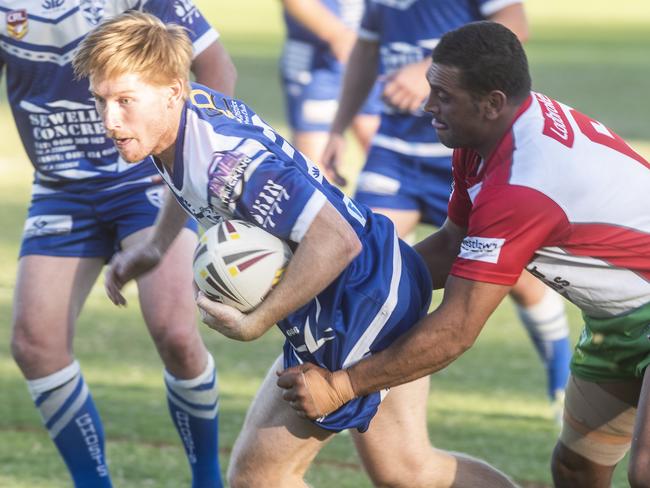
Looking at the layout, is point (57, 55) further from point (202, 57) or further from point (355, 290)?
point (355, 290)

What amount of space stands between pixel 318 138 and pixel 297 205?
19.4 feet

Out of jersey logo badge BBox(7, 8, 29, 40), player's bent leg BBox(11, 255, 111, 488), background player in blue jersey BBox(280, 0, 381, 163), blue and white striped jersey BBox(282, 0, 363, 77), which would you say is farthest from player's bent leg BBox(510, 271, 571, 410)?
blue and white striped jersey BBox(282, 0, 363, 77)

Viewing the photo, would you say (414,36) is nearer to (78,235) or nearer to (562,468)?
(78,235)

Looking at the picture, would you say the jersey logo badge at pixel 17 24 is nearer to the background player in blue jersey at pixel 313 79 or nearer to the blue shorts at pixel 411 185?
the blue shorts at pixel 411 185

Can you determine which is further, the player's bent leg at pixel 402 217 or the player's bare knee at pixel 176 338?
the player's bent leg at pixel 402 217

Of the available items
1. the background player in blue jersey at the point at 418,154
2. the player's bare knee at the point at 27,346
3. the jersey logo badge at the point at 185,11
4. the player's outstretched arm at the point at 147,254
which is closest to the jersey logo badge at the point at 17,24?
the jersey logo badge at the point at 185,11

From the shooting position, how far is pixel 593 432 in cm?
454

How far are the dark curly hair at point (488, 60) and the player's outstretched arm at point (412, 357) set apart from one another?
0.59 metres

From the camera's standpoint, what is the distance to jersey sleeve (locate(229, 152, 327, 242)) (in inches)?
150

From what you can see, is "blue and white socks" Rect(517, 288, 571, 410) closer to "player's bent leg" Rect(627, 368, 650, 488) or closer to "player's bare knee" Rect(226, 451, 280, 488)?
"player's bent leg" Rect(627, 368, 650, 488)

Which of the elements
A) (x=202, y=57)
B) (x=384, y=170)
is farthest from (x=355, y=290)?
(x=384, y=170)

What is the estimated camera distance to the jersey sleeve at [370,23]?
21.5 feet

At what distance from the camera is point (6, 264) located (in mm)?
9805

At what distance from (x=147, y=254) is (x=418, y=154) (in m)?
2.04
